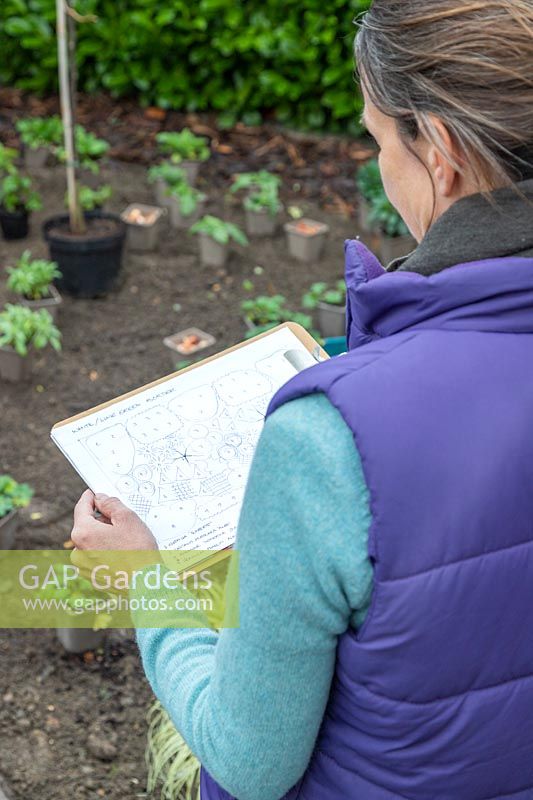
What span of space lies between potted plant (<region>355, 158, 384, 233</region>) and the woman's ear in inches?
170

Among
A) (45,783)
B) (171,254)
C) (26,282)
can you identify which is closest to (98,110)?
(171,254)

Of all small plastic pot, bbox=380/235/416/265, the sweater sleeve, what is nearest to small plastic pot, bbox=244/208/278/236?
small plastic pot, bbox=380/235/416/265

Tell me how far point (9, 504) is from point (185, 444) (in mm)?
1815

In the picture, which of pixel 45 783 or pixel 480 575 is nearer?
pixel 480 575

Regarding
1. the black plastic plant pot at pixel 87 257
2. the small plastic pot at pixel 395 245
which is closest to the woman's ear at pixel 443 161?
the black plastic plant pot at pixel 87 257

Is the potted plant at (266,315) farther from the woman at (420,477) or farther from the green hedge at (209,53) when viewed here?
the woman at (420,477)

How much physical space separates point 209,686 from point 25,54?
24.2 feet

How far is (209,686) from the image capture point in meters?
1.26

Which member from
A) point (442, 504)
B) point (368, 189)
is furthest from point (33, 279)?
point (442, 504)

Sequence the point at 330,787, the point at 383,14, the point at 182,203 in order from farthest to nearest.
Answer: the point at 182,203, the point at 330,787, the point at 383,14

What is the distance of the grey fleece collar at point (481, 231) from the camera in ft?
3.65

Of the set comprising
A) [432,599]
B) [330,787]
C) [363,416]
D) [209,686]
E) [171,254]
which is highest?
[363,416]

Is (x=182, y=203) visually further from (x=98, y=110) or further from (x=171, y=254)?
→ (x=98, y=110)

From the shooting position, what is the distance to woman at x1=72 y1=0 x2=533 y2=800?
106 cm
